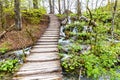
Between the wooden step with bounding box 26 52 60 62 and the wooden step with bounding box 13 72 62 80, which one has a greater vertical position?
the wooden step with bounding box 26 52 60 62

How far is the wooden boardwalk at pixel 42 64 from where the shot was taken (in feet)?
22.4

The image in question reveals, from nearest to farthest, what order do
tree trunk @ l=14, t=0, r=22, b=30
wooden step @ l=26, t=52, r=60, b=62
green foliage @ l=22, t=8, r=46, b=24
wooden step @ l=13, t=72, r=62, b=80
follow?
wooden step @ l=13, t=72, r=62, b=80
wooden step @ l=26, t=52, r=60, b=62
tree trunk @ l=14, t=0, r=22, b=30
green foliage @ l=22, t=8, r=46, b=24

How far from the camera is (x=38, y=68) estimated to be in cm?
751

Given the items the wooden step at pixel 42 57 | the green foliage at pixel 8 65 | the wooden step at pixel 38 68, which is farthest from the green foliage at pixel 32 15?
the wooden step at pixel 38 68

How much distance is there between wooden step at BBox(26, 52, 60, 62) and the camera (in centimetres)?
848

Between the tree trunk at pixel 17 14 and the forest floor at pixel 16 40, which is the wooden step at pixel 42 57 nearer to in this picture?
the forest floor at pixel 16 40

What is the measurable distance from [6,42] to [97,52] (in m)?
5.24

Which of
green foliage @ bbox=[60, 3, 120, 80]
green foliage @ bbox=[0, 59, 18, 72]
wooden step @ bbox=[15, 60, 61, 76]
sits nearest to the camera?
green foliage @ bbox=[60, 3, 120, 80]

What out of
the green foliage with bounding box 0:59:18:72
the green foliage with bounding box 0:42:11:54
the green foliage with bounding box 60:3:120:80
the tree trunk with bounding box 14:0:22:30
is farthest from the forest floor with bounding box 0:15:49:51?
the green foliage with bounding box 60:3:120:80

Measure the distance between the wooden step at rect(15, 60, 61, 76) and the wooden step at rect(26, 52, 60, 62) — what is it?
31 cm

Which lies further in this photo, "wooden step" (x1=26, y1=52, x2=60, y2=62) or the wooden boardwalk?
"wooden step" (x1=26, y1=52, x2=60, y2=62)

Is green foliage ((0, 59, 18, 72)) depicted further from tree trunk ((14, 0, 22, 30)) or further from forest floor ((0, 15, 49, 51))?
tree trunk ((14, 0, 22, 30))


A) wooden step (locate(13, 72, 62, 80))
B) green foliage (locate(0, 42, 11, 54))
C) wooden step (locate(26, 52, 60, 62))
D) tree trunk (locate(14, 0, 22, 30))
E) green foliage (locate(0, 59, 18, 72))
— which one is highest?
tree trunk (locate(14, 0, 22, 30))

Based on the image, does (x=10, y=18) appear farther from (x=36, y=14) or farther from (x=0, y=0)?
(x=0, y=0)
